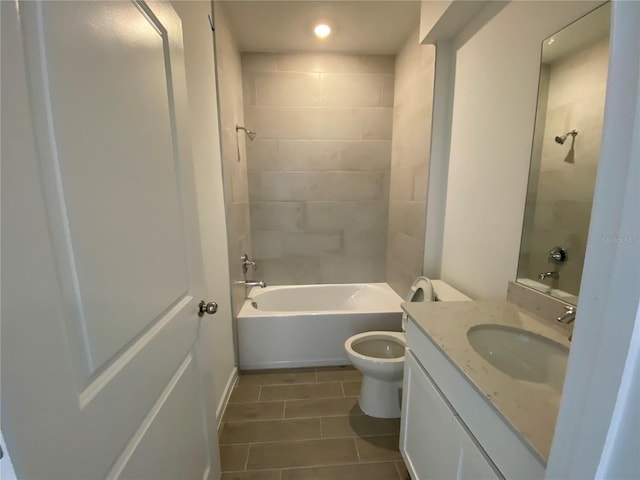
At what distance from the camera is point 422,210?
2.04 metres

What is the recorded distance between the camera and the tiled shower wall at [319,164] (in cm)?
250

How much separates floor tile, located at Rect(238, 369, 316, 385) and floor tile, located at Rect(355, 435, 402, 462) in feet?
2.02

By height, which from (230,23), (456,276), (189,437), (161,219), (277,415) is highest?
(230,23)

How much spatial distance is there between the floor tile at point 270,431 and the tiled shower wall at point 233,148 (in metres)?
0.72

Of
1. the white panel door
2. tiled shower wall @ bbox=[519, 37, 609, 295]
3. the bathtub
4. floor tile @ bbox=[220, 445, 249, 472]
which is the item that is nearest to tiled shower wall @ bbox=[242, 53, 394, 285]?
the bathtub

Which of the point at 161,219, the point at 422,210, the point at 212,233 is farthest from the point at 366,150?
the point at 161,219

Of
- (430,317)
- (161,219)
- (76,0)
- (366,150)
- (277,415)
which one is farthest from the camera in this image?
(366,150)

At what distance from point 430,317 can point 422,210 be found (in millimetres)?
1102

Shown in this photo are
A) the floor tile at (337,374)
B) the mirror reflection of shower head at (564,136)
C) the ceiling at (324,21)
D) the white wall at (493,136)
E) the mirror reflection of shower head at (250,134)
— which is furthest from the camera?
the mirror reflection of shower head at (250,134)

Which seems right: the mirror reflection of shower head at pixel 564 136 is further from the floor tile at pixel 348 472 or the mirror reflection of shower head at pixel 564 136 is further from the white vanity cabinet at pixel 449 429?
the floor tile at pixel 348 472

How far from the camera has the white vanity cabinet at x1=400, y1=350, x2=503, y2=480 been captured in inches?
30.4

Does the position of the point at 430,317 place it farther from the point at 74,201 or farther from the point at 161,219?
the point at 74,201

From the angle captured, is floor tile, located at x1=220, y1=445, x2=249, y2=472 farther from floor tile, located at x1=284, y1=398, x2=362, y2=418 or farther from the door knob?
the door knob

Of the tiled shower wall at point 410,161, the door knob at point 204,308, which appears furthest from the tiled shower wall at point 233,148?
the tiled shower wall at point 410,161
